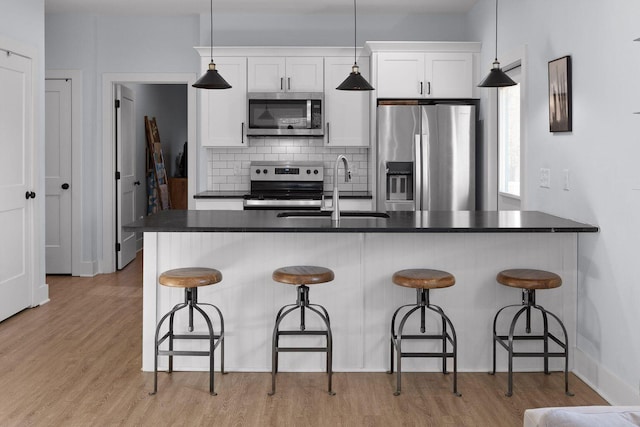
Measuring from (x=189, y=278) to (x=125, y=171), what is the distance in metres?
4.43

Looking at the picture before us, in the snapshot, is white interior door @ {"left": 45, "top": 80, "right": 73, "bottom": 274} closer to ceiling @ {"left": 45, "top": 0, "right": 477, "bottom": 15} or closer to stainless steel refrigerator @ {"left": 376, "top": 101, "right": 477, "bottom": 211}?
ceiling @ {"left": 45, "top": 0, "right": 477, "bottom": 15}

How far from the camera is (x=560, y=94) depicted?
423 centimetres

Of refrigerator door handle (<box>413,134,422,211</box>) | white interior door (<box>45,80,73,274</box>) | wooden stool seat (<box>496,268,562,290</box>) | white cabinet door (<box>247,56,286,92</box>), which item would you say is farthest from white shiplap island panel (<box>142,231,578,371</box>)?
white interior door (<box>45,80,73,274</box>)

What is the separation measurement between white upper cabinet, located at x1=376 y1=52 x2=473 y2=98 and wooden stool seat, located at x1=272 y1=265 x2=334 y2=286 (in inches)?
119

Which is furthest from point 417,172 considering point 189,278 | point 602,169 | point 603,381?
point 189,278

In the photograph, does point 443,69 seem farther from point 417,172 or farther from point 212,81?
point 212,81

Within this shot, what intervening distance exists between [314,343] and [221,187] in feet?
10.8

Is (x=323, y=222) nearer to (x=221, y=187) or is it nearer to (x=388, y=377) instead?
(x=388, y=377)

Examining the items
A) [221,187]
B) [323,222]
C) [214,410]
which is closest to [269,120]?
[221,187]

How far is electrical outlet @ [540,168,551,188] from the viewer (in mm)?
4504

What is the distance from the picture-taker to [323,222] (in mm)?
4109

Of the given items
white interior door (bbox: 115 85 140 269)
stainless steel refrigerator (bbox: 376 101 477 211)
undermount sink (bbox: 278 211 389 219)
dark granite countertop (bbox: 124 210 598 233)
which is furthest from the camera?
white interior door (bbox: 115 85 140 269)

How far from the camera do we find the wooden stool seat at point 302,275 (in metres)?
3.70

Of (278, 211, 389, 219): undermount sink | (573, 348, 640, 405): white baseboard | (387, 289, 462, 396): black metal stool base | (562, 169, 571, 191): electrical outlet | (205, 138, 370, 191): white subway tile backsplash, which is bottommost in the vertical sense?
(573, 348, 640, 405): white baseboard
